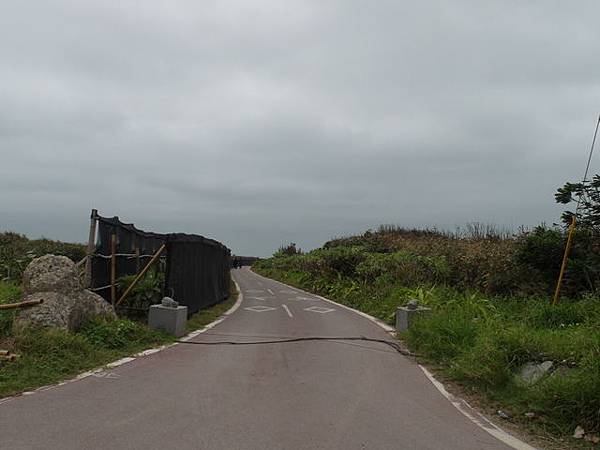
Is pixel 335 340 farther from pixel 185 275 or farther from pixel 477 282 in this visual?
pixel 477 282

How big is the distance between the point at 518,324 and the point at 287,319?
8.28 metres

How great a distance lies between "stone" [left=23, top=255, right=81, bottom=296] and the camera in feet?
32.3

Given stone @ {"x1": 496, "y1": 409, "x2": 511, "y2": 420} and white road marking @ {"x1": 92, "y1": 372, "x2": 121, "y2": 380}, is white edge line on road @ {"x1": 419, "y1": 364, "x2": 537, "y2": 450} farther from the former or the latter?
white road marking @ {"x1": 92, "y1": 372, "x2": 121, "y2": 380}

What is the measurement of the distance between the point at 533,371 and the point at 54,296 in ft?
25.0

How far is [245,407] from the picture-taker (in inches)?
266

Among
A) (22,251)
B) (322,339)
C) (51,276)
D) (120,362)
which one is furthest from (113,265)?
(22,251)

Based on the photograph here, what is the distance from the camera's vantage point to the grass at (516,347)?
6.44 meters

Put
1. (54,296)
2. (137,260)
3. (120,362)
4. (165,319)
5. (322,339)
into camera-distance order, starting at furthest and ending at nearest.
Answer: (137,260)
(322,339)
(165,319)
(54,296)
(120,362)

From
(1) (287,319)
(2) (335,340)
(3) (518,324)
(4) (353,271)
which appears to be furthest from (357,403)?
(4) (353,271)

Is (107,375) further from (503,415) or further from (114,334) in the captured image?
(503,415)

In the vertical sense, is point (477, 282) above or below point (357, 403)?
above

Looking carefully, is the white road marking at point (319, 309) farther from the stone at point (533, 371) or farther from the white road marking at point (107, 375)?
the stone at point (533, 371)

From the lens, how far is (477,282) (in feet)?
56.2

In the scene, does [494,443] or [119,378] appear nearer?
[494,443]
